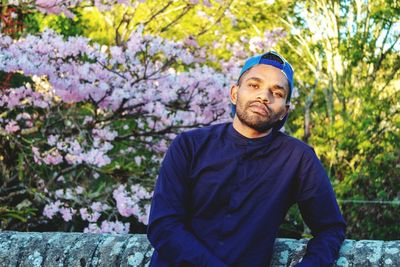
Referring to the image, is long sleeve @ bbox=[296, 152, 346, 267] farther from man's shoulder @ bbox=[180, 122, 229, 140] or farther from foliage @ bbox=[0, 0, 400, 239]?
foliage @ bbox=[0, 0, 400, 239]

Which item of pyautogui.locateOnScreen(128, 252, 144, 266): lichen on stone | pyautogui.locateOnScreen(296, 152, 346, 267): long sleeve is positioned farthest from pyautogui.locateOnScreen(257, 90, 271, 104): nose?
pyautogui.locateOnScreen(128, 252, 144, 266): lichen on stone

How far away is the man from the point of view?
7.23ft

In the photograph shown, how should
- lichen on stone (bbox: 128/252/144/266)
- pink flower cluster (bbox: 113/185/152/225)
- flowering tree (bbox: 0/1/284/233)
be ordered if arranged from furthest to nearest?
pink flower cluster (bbox: 113/185/152/225), flowering tree (bbox: 0/1/284/233), lichen on stone (bbox: 128/252/144/266)

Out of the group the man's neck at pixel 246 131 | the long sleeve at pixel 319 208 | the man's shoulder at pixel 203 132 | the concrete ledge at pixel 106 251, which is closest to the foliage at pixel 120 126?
the concrete ledge at pixel 106 251

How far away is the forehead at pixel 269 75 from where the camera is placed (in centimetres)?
230

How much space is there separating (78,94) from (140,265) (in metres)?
2.68

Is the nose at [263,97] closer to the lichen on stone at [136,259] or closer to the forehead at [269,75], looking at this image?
the forehead at [269,75]

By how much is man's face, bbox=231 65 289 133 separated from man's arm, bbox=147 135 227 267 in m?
0.26

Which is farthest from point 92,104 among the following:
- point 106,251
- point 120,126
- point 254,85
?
point 254,85

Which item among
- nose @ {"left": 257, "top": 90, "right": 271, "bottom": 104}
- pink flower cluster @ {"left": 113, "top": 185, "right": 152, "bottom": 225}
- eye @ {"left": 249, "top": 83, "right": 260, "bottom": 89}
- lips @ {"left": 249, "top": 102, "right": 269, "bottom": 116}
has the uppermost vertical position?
eye @ {"left": 249, "top": 83, "right": 260, "bottom": 89}

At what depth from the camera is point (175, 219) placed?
2.19 metres

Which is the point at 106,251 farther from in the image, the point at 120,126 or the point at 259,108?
the point at 120,126

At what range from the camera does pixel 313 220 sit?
229 cm

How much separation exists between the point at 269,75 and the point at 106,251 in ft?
3.89
